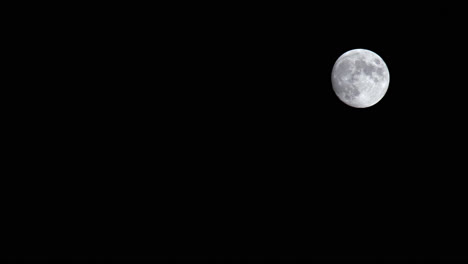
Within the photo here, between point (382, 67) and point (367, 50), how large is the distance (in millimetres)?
299

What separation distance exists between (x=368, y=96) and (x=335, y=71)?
1.65 ft

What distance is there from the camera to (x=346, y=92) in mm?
4453

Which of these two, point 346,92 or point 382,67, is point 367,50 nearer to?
point 382,67

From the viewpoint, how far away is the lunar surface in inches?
172

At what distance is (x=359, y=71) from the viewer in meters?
4.37

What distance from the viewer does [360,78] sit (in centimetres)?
435

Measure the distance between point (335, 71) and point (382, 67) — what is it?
0.56 m

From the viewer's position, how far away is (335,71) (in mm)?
4531

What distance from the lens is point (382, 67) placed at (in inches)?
176

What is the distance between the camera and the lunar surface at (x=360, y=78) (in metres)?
4.37

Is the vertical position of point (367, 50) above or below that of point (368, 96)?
above

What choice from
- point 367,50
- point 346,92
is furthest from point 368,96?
point 367,50

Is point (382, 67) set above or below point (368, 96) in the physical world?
above

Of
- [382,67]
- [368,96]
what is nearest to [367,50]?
[382,67]
